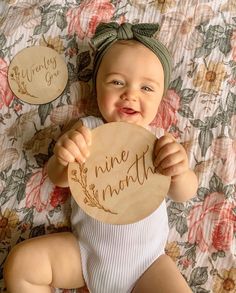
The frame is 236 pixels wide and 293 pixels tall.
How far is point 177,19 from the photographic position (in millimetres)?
1260

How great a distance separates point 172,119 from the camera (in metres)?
1.21

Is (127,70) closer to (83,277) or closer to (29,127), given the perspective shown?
(29,127)

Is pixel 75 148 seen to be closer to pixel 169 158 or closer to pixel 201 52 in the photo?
pixel 169 158

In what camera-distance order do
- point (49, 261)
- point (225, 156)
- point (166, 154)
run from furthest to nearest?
point (225, 156) → point (49, 261) → point (166, 154)

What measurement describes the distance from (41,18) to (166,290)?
29.8 inches

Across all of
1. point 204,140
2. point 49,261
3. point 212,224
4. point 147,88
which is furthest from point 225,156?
point 49,261

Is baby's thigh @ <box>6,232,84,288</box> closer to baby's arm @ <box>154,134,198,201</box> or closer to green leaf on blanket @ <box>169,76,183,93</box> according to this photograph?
baby's arm @ <box>154,134,198,201</box>

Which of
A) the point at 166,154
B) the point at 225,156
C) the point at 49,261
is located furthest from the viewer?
the point at 225,156

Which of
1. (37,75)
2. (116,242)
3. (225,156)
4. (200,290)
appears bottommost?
(200,290)

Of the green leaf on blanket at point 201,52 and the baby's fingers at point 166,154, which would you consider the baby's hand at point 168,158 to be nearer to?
the baby's fingers at point 166,154

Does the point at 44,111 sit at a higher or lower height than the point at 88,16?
A: lower

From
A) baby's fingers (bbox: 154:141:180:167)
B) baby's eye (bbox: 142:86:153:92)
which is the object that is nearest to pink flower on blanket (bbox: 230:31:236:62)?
baby's eye (bbox: 142:86:153:92)

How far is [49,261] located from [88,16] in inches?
25.1

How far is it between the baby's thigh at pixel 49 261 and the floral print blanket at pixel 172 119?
10cm
